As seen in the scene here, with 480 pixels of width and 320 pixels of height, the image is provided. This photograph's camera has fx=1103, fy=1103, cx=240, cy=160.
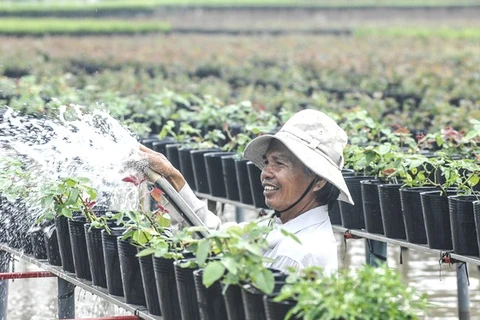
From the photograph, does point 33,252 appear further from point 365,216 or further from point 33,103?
point 33,103

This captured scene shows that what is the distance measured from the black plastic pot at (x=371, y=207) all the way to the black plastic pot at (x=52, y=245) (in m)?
1.49

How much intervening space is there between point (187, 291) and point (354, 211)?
6.98 feet

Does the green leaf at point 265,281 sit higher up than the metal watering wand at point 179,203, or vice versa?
the metal watering wand at point 179,203

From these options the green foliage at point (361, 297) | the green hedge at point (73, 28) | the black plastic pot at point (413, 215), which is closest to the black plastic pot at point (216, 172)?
the black plastic pot at point (413, 215)

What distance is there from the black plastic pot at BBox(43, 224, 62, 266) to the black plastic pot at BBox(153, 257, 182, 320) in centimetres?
118

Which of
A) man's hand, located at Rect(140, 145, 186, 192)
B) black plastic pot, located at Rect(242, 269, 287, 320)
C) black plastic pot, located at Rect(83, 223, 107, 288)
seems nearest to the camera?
black plastic pot, located at Rect(242, 269, 287, 320)

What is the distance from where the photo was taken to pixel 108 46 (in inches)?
711

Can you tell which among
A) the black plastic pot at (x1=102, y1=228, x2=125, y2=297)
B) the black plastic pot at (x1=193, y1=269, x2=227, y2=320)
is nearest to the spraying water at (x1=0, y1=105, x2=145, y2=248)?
the black plastic pot at (x1=102, y1=228, x2=125, y2=297)

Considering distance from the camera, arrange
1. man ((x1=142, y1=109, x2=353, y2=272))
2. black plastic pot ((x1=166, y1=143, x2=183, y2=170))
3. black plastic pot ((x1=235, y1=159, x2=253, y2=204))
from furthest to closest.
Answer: black plastic pot ((x1=166, y1=143, x2=183, y2=170)) → black plastic pot ((x1=235, y1=159, x2=253, y2=204)) → man ((x1=142, y1=109, x2=353, y2=272))

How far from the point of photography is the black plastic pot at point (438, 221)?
15.5 feet

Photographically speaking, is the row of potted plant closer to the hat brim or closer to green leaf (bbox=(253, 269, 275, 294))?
green leaf (bbox=(253, 269, 275, 294))

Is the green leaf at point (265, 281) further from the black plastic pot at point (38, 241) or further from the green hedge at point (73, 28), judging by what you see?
the green hedge at point (73, 28)

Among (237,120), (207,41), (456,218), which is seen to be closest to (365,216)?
(456,218)

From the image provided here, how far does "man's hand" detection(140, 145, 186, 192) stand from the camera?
386 centimetres
